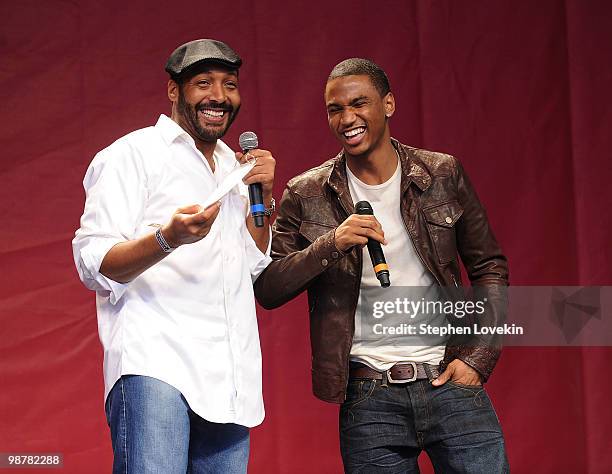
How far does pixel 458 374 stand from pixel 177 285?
2.68 feet

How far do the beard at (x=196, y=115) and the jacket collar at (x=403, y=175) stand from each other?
44cm

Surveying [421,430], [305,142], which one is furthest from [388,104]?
[305,142]

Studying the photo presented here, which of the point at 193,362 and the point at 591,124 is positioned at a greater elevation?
the point at 591,124

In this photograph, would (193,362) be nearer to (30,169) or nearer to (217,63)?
(217,63)

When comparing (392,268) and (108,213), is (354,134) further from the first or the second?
(108,213)

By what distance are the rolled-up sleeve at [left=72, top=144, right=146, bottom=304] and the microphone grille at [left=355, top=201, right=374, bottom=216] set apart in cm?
58

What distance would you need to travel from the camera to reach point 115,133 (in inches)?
147

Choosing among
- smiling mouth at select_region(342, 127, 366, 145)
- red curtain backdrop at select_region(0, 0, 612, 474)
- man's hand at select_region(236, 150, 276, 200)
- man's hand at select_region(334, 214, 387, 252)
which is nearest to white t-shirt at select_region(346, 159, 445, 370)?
smiling mouth at select_region(342, 127, 366, 145)

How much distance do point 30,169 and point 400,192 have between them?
1.80 metres

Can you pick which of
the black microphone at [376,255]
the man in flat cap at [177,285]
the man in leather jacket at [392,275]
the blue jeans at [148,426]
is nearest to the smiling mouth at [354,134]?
the man in leather jacket at [392,275]

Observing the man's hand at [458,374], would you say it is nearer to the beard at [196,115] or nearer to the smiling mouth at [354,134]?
the smiling mouth at [354,134]

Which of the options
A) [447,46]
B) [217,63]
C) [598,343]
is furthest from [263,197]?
[598,343]

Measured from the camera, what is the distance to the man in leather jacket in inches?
93.0

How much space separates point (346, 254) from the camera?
2.32 meters
